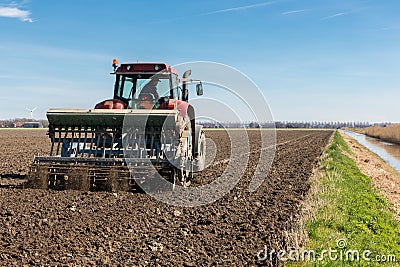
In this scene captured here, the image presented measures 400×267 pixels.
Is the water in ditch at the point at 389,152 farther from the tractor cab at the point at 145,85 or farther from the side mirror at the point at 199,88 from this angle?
the tractor cab at the point at 145,85

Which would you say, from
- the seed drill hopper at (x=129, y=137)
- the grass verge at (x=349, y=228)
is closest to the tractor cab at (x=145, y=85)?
the seed drill hopper at (x=129, y=137)

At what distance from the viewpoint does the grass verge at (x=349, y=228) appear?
5637 mm

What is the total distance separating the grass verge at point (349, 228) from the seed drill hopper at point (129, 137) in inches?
125

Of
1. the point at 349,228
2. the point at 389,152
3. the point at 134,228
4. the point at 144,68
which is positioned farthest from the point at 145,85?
the point at 389,152

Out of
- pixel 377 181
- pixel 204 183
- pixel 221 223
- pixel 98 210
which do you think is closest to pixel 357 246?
pixel 221 223

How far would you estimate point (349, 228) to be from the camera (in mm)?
7164

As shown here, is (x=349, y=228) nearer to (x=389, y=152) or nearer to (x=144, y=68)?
(x=144, y=68)

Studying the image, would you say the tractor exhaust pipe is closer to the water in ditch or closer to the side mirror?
the side mirror

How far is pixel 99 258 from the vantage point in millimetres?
5117

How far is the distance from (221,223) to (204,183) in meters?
4.08

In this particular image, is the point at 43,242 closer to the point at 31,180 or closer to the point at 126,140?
the point at 31,180

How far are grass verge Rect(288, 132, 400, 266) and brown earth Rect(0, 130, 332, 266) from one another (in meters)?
0.42

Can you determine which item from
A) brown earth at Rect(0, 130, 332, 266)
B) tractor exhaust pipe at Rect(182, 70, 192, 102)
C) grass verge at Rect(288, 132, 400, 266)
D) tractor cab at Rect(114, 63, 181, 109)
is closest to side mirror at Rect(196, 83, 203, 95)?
tractor exhaust pipe at Rect(182, 70, 192, 102)

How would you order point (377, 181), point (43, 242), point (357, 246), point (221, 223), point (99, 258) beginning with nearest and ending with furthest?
1. point (99, 258)
2. point (43, 242)
3. point (357, 246)
4. point (221, 223)
5. point (377, 181)
